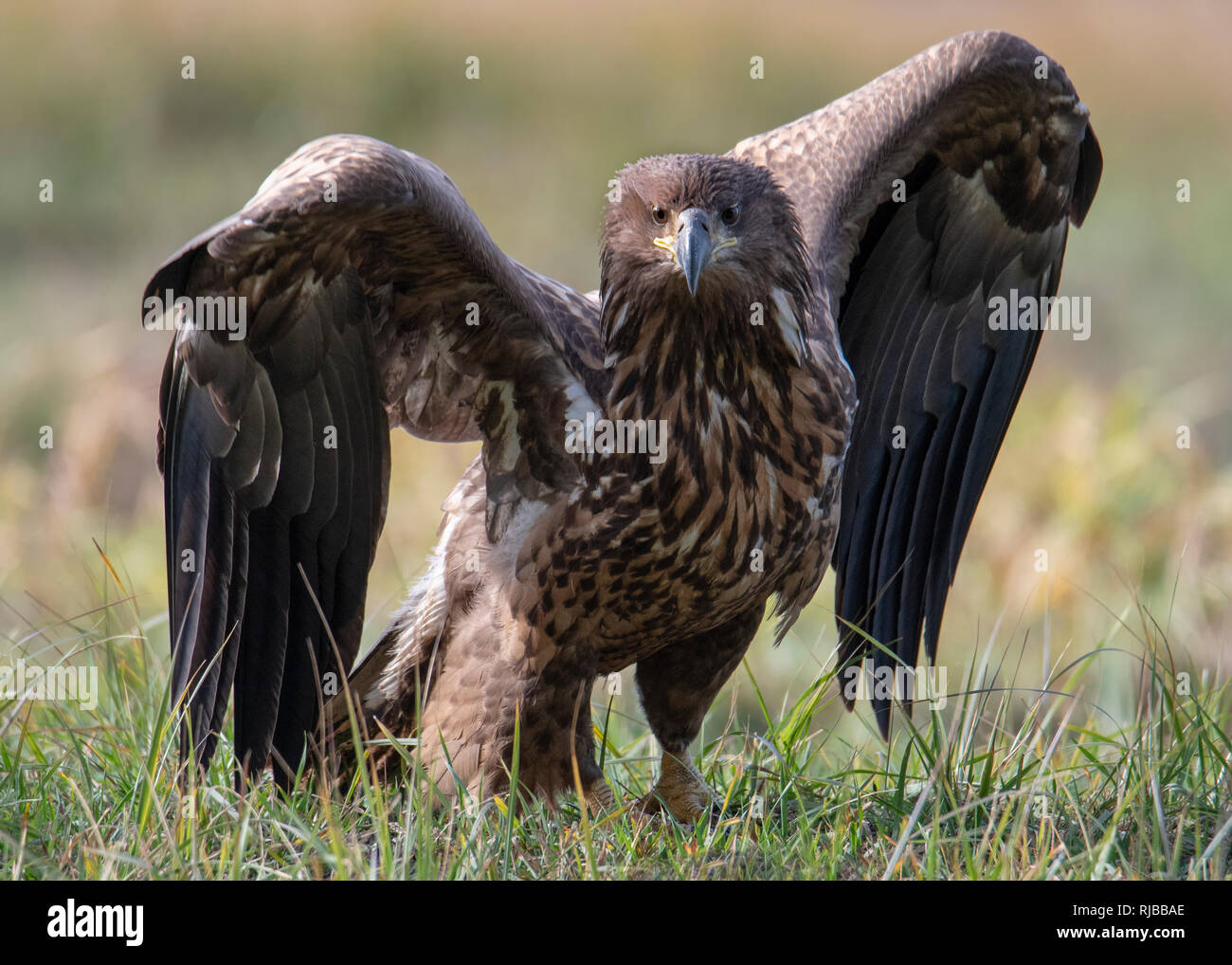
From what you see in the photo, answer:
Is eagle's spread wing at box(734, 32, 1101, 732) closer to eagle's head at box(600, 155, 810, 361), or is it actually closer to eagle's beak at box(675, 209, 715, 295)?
eagle's head at box(600, 155, 810, 361)

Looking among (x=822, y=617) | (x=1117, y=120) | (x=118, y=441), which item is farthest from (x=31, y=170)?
(x=1117, y=120)

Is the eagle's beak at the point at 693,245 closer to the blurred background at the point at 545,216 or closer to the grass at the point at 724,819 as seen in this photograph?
the grass at the point at 724,819

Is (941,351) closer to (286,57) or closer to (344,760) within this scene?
(344,760)

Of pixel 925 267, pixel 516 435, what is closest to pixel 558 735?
pixel 516 435

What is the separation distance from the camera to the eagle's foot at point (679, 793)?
14.3ft

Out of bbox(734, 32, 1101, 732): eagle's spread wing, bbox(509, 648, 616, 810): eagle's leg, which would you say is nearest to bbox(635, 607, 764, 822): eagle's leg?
bbox(509, 648, 616, 810): eagle's leg

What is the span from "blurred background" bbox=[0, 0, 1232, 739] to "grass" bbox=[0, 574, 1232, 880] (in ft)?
10.0

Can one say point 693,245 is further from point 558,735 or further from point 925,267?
point 925,267

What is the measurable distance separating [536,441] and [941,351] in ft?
5.10

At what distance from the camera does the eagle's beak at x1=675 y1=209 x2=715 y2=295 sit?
146 inches

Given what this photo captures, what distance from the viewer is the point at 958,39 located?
4594 millimetres

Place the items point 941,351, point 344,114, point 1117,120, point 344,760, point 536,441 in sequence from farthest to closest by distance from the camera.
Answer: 1. point 1117,120
2. point 344,114
3. point 941,351
4. point 344,760
5. point 536,441

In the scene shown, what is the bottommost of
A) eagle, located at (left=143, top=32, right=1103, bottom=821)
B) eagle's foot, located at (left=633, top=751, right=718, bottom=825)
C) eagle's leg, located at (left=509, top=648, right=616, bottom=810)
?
eagle's foot, located at (left=633, top=751, right=718, bottom=825)

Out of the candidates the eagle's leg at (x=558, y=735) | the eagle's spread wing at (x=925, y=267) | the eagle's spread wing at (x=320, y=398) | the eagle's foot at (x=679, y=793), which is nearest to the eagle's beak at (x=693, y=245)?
the eagle's spread wing at (x=320, y=398)
